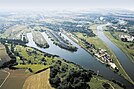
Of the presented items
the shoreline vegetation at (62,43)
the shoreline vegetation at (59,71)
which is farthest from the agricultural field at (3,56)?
the shoreline vegetation at (62,43)

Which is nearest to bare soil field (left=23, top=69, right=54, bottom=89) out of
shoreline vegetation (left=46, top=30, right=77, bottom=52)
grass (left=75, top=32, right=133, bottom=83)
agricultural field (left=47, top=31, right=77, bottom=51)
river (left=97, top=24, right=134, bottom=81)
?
grass (left=75, top=32, right=133, bottom=83)

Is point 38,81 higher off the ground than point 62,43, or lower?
higher

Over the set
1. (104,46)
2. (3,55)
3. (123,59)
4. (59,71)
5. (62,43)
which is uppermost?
(59,71)

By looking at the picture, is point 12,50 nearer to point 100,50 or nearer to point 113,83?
point 100,50

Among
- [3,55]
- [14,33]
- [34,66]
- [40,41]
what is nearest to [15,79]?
[34,66]

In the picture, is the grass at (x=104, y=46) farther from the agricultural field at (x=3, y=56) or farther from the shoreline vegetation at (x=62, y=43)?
the agricultural field at (x=3, y=56)

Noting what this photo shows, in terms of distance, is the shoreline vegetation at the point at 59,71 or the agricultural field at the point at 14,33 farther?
the agricultural field at the point at 14,33

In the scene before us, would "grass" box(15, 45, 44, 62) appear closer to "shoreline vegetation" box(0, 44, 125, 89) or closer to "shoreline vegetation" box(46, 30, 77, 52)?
"shoreline vegetation" box(0, 44, 125, 89)

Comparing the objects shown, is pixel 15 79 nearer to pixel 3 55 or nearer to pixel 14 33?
pixel 3 55
